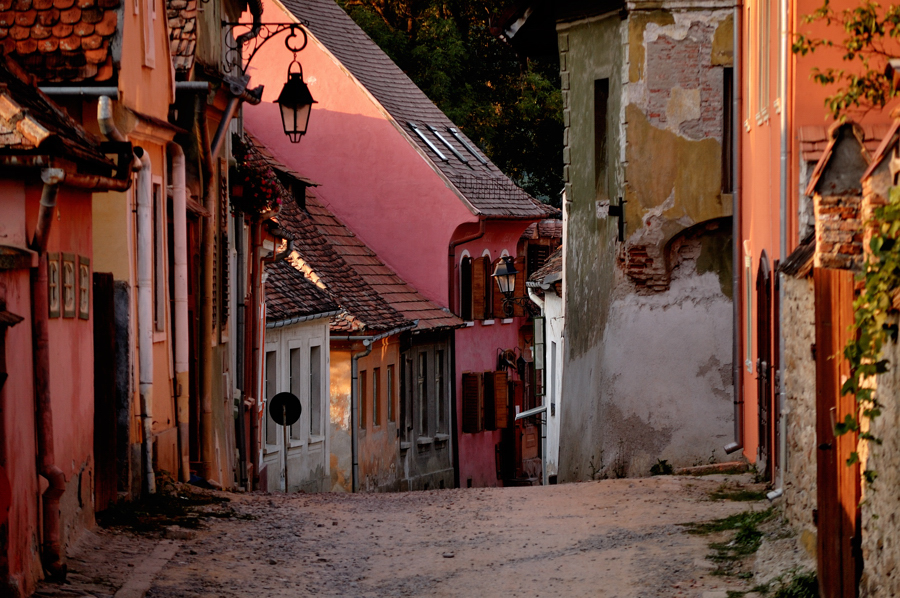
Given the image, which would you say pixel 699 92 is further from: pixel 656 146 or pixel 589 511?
pixel 589 511

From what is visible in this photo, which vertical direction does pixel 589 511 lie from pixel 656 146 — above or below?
below

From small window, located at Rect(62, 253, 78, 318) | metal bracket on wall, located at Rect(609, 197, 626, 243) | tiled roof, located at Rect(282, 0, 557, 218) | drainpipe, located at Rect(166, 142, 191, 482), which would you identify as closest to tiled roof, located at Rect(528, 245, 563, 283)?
tiled roof, located at Rect(282, 0, 557, 218)

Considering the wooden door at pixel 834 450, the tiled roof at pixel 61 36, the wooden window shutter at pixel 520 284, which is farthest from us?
the wooden window shutter at pixel 520 284

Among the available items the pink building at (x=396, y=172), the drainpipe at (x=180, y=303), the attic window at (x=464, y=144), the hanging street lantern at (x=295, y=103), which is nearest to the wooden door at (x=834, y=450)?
the drainpipe at (x=180, y=303)

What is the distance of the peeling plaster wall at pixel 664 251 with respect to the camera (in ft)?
59.7

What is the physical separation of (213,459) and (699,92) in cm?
744

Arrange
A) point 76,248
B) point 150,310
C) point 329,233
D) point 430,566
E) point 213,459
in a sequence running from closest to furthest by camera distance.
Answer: point 76,248 → point 430,566 → point 150,310 → point 213,459 → point 329,233

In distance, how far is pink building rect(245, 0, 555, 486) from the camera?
32125mm

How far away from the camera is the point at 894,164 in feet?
20.2

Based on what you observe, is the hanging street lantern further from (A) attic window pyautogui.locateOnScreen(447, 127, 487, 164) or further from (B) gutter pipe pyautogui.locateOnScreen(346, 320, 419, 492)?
(A) attic window pyautogui.locateOnScreen(447, 127, 487, 164)

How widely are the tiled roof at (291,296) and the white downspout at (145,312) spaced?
9.59m

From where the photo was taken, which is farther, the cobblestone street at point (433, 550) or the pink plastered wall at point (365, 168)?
the pink plastered wall at point (365, 168)

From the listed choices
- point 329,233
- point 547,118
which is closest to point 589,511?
point 329,233

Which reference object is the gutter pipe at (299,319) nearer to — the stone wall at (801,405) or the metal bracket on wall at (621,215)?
the metal bracket on wall at (621,215)
